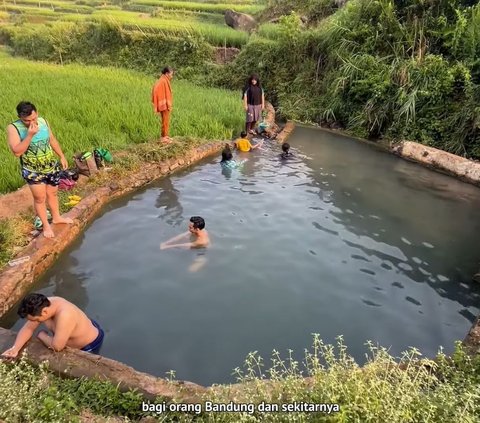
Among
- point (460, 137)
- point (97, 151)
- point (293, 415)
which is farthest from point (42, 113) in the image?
point (460, 137)

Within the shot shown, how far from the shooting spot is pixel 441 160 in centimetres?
897

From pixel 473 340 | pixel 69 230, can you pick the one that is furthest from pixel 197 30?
pixel 473 340

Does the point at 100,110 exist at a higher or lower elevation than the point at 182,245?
higher

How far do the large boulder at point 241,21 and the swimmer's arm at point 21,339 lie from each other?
744 inches

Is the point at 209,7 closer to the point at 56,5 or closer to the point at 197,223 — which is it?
the point at 56,5

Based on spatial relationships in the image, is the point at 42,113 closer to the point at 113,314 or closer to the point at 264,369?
the point at 113,314

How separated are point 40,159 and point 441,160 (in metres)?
7.66

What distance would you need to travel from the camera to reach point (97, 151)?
7.14 metres

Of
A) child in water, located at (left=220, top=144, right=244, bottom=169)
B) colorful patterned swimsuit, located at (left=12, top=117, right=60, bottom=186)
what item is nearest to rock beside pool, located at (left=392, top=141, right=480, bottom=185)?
child in water, located at (left=220, top=144, right=244, bottom=169)

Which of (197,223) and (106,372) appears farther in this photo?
(197,223)

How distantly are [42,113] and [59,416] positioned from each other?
7.69 meters

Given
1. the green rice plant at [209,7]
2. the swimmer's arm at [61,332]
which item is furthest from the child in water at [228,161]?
the green rice plant at [209,7]

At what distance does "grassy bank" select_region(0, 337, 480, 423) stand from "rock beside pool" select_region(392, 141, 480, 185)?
592 centimetres

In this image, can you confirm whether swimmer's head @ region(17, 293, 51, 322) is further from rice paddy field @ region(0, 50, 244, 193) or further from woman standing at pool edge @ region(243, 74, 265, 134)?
woman standing at pool edge @ region(243, 74, 265, 134)
